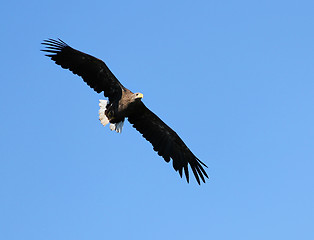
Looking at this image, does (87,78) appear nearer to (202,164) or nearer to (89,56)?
(89,56)

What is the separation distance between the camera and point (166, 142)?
15836 millimetres

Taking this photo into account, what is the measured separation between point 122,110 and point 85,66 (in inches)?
56.5

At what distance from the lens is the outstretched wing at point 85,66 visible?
1439 centimetres

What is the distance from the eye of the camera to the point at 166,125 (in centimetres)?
1557

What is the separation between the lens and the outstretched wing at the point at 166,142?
15.5 metres

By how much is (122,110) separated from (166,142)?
1.90 metres

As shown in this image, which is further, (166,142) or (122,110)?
(166,142)

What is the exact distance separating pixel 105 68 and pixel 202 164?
379 cm

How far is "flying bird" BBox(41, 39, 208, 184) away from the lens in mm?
14414

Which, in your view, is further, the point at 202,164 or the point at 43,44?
the point at 202,164

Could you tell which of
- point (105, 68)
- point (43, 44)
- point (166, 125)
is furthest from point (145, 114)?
point (43, 44)

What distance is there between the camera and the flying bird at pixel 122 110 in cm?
1441

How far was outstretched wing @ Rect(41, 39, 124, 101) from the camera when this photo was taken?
14.4m

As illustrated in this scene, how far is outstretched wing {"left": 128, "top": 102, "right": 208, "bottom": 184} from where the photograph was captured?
1555 cm
